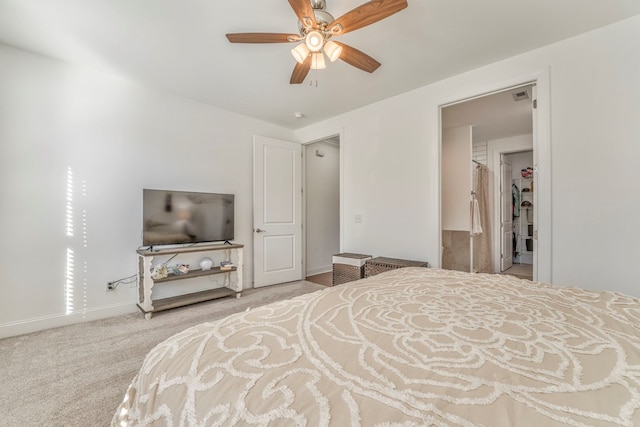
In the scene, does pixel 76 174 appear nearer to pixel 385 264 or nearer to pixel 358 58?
pixel 358 58

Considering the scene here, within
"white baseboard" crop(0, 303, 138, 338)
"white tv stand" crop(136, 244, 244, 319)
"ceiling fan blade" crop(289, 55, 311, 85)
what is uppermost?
"ceiling fan blade" crop(289, 55, 311, 85)

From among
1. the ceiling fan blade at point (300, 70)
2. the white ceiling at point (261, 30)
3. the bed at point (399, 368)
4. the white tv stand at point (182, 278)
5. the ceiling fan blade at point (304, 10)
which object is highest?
the white ceiling at point (261, 30)

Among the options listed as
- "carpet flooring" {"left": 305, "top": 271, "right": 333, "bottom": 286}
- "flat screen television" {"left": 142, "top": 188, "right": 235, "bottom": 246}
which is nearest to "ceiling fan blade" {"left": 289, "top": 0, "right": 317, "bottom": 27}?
"flat screen television" {"left": 142, "top": 188, "right": 235, "bottom": 246}

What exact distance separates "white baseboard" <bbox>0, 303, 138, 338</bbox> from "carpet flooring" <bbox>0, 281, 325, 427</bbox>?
0.25 feet

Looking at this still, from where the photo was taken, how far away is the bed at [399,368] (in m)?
0.54

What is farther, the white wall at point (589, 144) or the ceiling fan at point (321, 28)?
the white wall at point (589, 144)

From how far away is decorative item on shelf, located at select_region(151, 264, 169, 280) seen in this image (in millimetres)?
2996

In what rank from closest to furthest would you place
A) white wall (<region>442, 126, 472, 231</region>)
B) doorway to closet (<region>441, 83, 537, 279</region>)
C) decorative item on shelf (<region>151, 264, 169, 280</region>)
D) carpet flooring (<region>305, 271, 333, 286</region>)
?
decorative item on shelf (<region>151, 264, 169, 280</region>) → doorway to closet (<region>441, 83, 537, 279</region>) → white wall (<region>442, 126, 472, 231</region>) → carpet flooring (<region>305, 271, 333, 286</region>)

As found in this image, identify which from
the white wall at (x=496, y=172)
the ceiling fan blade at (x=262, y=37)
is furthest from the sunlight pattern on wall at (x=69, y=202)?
the white wall at (x=496, y=172)

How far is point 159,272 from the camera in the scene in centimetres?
304

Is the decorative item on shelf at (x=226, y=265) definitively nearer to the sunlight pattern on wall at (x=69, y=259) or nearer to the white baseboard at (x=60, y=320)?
the white baseboard at (x=60, y=320)

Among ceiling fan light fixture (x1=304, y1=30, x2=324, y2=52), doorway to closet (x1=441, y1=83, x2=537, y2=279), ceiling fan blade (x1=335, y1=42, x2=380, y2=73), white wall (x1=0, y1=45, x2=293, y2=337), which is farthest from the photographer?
doorway to closet (x1=441, y1=83, x2=537, y2=279)

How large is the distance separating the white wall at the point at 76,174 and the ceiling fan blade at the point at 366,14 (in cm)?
258

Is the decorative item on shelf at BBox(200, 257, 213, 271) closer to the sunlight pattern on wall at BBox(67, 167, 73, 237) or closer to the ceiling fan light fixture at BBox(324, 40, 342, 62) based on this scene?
the sunlight pattern on wall at BBox(67, 167, 73, 237)
